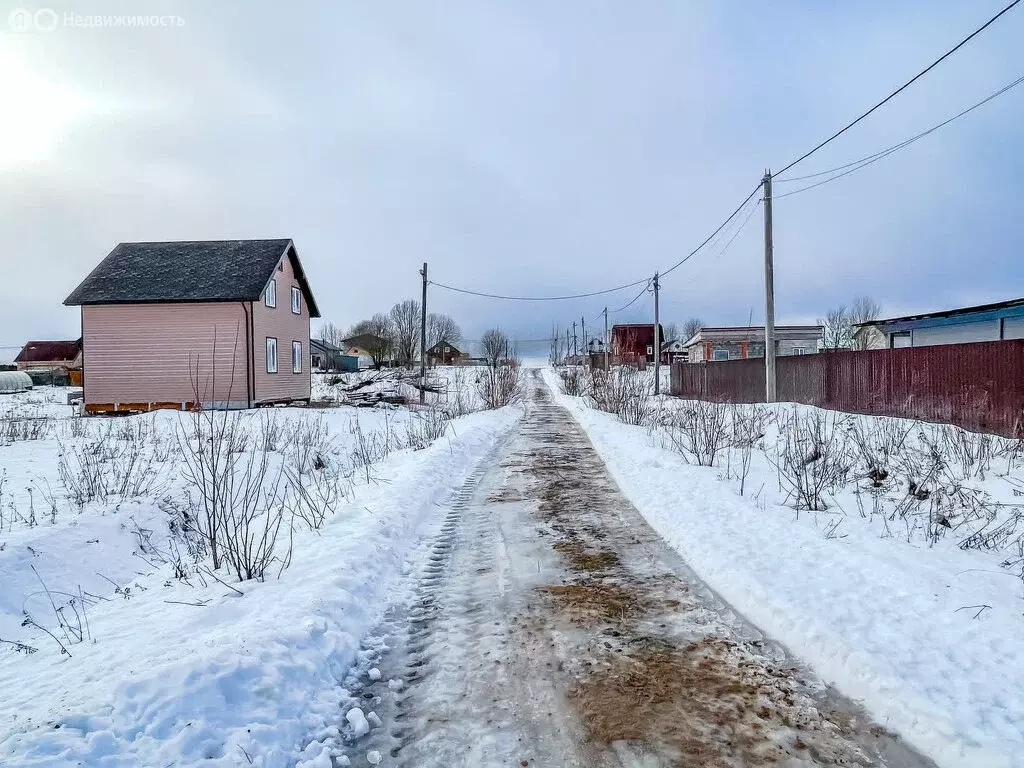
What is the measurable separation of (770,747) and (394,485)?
5.73 meters

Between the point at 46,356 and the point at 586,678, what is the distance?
91945mm

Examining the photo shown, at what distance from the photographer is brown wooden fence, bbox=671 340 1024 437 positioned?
11062mm

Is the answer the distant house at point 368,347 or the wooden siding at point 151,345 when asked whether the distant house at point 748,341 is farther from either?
the distant house at point 368,347

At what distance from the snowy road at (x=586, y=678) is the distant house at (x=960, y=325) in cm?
1775

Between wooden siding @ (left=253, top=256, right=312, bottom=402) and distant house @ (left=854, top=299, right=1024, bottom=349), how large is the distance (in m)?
23.4

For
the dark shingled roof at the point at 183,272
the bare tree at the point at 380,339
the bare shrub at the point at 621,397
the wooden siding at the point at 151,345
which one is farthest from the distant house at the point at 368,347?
the bare shrub at the point at 621,397

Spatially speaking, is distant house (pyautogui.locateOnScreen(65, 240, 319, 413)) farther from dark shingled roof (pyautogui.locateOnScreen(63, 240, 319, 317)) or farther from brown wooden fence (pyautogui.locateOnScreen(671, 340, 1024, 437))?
brown wooden fence (pyautogui.locateOnScreen(671, 340, 1024, 437))

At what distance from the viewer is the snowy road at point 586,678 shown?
252 cm

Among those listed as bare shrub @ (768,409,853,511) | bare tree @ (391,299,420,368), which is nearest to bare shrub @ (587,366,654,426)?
bare shrub @ (768,409,853,511)

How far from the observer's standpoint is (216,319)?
2206 centimetres

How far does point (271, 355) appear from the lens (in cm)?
2373

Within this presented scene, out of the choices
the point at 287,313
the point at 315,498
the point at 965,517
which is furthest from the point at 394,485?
the point at 287,313

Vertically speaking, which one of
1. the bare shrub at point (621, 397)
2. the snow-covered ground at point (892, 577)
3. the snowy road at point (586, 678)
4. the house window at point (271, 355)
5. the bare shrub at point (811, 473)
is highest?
the house window at point (271, 355)

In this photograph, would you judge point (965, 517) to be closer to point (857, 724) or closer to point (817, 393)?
point (857, 724)
